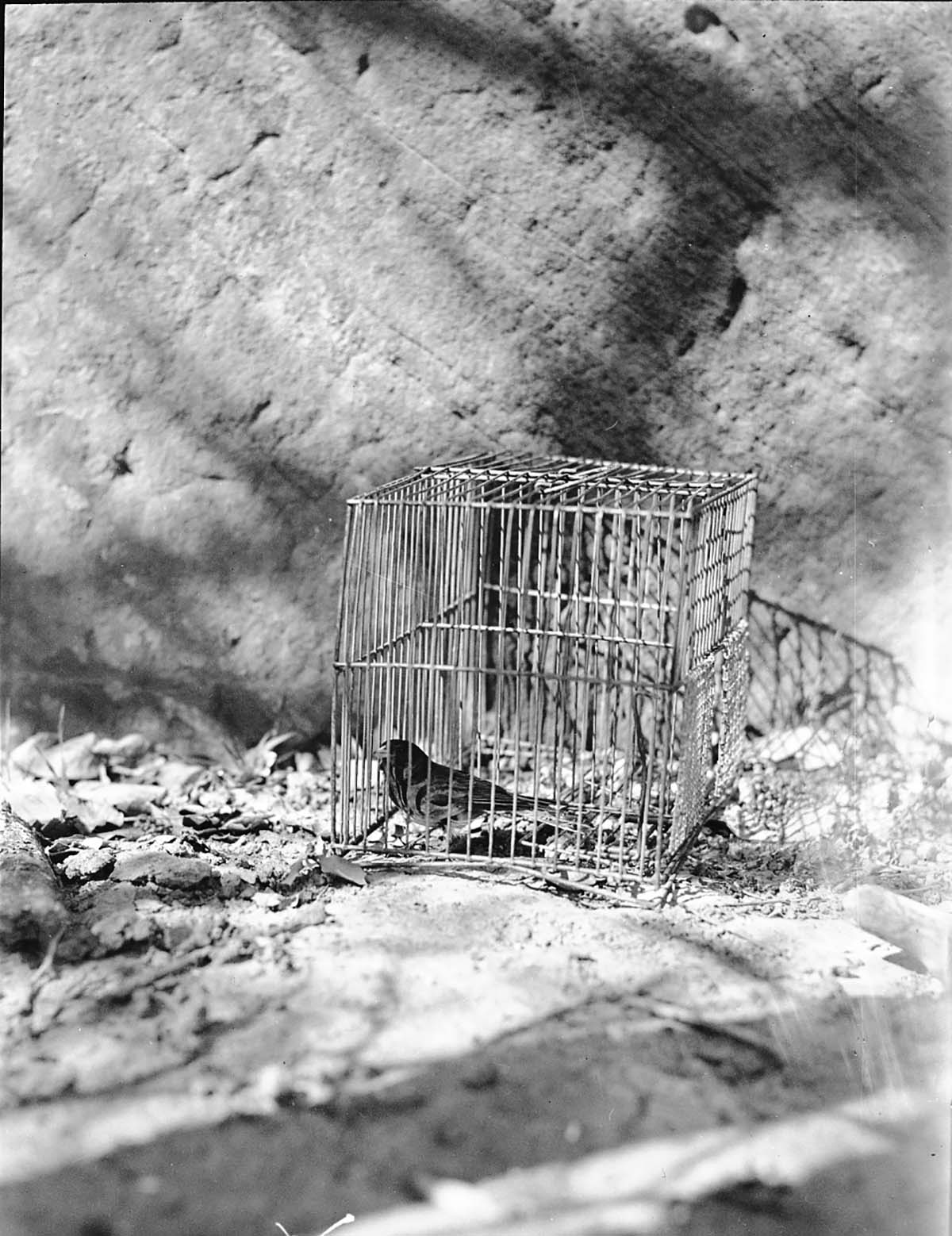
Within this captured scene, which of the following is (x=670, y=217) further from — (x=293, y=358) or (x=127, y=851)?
(x=127, y=851)

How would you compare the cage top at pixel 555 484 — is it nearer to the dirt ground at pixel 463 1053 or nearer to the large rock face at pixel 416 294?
the large rock face at pixel 416 294

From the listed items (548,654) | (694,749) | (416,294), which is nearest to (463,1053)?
(694,749)

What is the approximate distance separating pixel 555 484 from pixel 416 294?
0.91 meters

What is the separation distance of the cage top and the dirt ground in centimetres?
99

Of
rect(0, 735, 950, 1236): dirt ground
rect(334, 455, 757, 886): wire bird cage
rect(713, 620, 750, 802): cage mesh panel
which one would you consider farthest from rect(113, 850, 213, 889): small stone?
rect(713, 620, 750, 802): cage mesh panel

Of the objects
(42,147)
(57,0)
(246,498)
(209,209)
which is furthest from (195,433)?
(57,0)

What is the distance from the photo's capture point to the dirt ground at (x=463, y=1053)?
8.17ft

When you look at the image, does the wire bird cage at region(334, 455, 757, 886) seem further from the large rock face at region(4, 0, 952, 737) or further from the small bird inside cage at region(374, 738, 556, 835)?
the large rock face at region(4, 0, 952, 737)

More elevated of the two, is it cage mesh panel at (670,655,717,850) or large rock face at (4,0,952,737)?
large rock face at (4,0,952,737)

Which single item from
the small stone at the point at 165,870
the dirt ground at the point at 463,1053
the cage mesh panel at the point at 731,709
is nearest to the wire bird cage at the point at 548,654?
the cage mesh panel at the point at 731,709

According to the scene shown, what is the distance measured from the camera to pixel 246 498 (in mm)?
4668

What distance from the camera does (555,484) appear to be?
4.00 metres

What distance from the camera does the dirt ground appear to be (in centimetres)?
249

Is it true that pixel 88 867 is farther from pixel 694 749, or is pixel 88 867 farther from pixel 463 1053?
pixel 694 749
